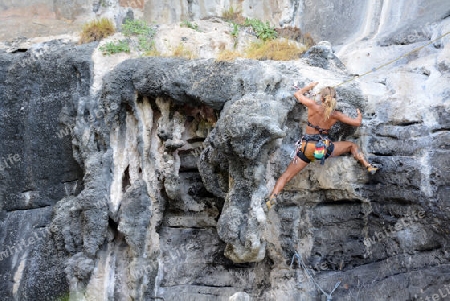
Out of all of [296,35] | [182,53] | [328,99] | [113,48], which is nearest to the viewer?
[328,99]

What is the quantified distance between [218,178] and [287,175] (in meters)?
0.81

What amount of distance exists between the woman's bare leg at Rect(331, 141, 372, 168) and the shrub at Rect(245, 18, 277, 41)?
9.57ft

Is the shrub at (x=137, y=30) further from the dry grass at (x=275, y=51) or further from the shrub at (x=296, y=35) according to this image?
the shrub at (x=296, y=35)

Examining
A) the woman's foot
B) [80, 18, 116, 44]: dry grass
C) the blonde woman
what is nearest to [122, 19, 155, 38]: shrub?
[80, 18, 116, 44]: dry grass

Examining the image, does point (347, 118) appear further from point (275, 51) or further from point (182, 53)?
point (182, 53)

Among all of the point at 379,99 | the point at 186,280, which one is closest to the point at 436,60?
the point at 379,99

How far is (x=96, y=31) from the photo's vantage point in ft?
23.0

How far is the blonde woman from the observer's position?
Answer: 16.6ft

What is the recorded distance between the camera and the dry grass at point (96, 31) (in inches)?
275

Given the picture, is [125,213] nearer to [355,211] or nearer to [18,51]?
[355,211]

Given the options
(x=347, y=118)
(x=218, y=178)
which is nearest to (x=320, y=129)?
(x=347, y=118)

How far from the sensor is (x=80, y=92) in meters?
6.49

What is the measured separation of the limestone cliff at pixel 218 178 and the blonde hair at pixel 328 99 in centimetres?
45

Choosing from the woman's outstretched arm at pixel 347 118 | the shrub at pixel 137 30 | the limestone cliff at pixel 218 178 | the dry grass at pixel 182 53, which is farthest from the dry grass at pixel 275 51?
the woman's outstretched arm at pixel 347 118
